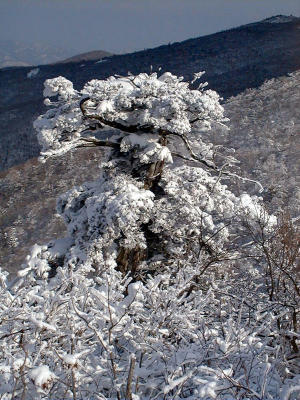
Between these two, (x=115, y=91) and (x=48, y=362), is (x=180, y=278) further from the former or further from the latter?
(x=115, y=91)

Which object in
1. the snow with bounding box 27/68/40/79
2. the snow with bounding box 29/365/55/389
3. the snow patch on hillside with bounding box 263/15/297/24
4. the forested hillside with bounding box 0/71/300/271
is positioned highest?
the snow patch on hillside with bounding box 263/15/297/24

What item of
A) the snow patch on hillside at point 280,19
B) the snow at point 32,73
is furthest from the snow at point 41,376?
the snow at point 32,73

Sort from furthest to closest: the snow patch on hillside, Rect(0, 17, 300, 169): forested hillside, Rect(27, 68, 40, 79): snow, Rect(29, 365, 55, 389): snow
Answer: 1. Rect(27, 68, 40, 79): snow
2. the snow patch on hillside
3. Rect(0, 17, 300, 169): forested hillside
4. Rect(29, 365, 55, 389): snow

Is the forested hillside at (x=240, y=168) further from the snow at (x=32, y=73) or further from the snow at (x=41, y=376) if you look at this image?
the snow at (x=32, y=73)

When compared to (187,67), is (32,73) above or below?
above

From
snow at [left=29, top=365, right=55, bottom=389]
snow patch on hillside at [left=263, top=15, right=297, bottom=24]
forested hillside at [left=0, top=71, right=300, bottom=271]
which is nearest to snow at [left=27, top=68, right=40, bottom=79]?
snow patch on hillside at [left=263, top=15, right=297, bottom=24]

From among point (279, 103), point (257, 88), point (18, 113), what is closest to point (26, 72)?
point (18, 113)

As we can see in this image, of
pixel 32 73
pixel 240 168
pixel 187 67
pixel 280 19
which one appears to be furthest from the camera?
pixel 32 73

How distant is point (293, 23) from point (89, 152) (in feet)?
144

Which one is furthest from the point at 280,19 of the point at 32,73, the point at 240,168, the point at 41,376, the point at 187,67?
the point at 41,376

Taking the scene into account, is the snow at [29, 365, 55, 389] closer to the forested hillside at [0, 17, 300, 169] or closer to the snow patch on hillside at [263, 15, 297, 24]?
the forested hillside at [0, 17, 300, 169]

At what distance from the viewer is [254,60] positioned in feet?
156

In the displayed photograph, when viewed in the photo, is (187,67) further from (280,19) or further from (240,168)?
(240,168)

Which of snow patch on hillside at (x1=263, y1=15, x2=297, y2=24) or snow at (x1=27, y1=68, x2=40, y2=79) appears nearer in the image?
snow patch on hillside at (x1=263, y1=15, x2=297, y2=24)
